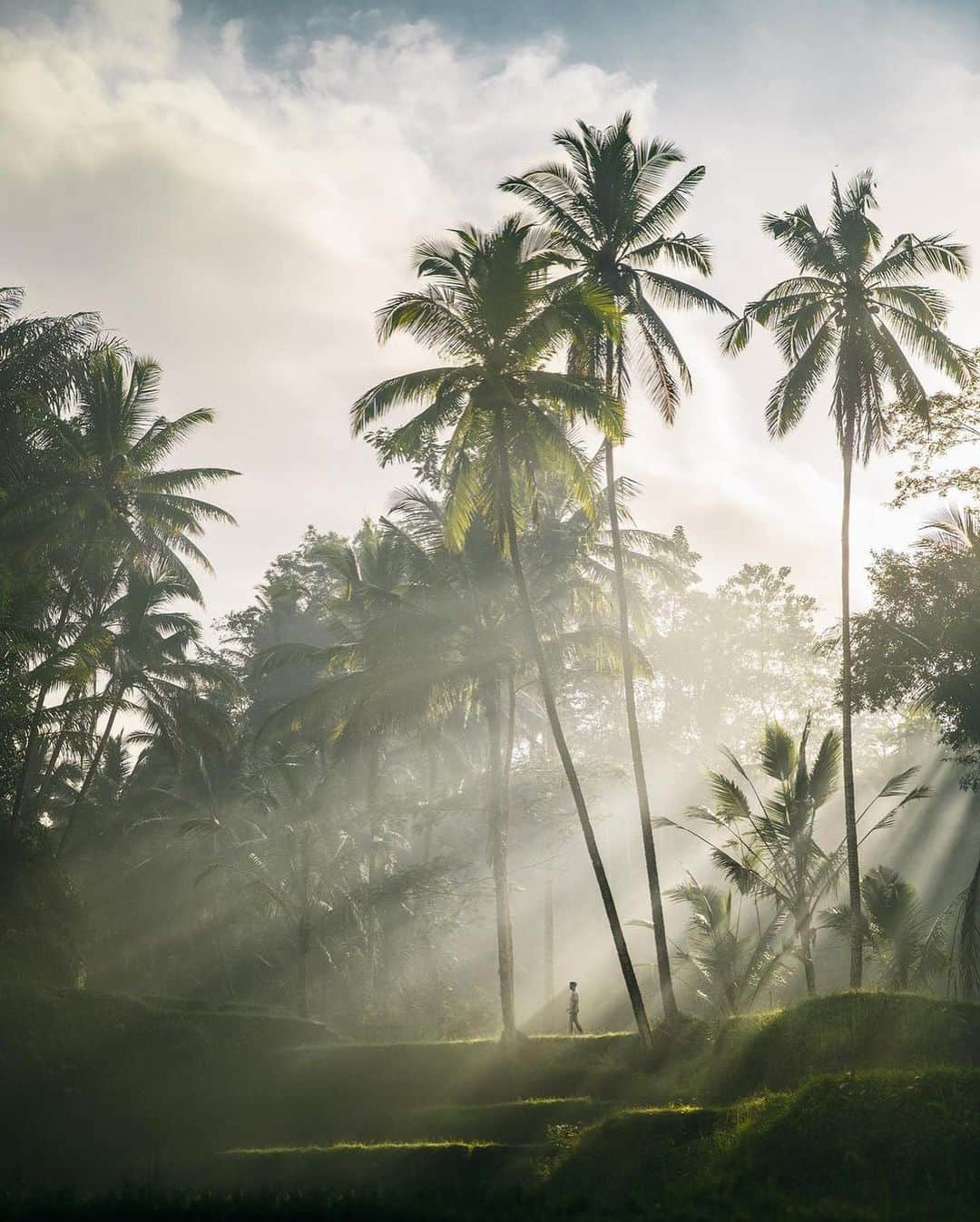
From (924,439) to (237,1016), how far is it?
17447 millimetres

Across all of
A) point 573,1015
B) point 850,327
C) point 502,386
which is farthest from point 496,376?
point 573,1015

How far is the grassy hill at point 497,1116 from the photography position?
1004 cm

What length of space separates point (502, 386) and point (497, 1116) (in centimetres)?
1146

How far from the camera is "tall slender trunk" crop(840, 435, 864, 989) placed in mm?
16359

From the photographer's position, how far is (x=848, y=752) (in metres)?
17.5

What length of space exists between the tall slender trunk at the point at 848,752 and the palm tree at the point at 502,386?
12.7 ft

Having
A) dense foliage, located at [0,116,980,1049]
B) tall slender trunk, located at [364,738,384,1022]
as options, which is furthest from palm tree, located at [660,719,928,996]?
tall slender trunk, located at [364,738,384,1022]

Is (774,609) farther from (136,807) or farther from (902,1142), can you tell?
(902,1142)

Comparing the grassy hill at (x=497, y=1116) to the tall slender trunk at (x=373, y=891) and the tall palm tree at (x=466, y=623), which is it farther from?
the tall slender trunk at (x=373, y=891)

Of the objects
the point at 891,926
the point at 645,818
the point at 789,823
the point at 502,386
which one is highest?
the point at 502,386

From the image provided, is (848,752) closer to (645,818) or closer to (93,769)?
(645,818)

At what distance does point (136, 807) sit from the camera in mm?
34156

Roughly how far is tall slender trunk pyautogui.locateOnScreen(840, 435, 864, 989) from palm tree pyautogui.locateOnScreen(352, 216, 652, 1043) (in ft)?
12.7

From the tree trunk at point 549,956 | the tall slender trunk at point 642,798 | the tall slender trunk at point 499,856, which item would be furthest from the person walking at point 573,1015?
the tree trunk at point 549,956
